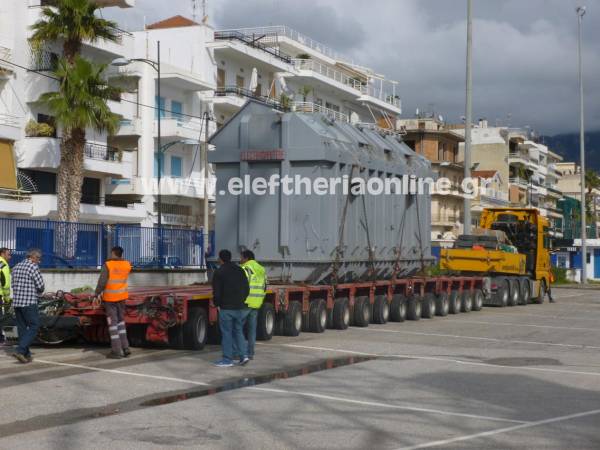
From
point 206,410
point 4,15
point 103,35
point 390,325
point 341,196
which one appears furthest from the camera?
point 4,15

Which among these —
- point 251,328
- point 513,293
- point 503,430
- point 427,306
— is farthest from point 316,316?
point 513,293

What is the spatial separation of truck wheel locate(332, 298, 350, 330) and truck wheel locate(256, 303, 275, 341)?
2822 mm

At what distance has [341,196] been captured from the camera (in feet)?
67.4

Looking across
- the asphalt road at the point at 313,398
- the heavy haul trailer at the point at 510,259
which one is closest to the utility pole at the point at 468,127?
the heavy haul trailer at the point at 510,259

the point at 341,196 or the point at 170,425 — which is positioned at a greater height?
the point at 341,196

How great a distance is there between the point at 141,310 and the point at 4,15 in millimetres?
24492

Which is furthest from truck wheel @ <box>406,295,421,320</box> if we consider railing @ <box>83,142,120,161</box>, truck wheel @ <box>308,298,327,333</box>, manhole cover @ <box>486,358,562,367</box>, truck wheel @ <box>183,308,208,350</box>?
railing @ <box>83,142,120,161</box>

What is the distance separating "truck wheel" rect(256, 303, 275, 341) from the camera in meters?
17.7

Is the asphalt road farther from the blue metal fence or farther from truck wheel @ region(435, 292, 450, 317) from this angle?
truck wheel @ region(435, 292, 450, 317)

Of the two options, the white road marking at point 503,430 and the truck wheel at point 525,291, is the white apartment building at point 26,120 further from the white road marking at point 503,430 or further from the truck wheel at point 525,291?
the white road marking at point 503,430

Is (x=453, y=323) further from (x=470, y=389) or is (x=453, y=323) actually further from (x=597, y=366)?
(x=470, y=389)

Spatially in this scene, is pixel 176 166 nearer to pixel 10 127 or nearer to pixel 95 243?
pixel 10 127

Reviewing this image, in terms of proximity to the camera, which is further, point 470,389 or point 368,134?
point 368,134

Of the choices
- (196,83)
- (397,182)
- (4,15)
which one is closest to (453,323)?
(397,182)
